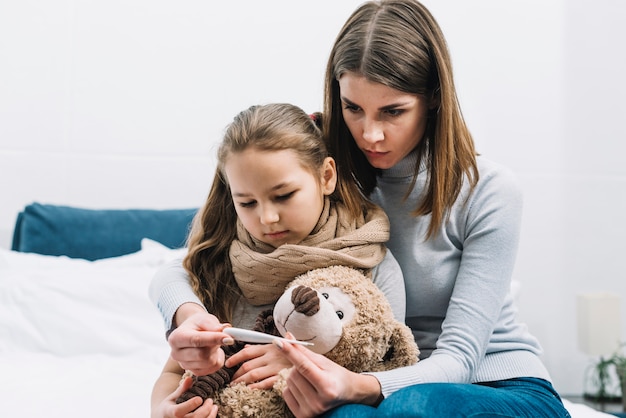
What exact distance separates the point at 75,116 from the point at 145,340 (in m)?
1.08

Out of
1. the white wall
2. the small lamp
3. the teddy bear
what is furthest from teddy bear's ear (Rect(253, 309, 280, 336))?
the small lamp

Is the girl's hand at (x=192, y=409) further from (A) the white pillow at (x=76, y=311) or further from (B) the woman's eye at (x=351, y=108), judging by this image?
(A) the white pillow at (x=76, y=311)

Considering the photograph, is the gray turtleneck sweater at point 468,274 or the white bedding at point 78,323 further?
the white bedding at point 78,323

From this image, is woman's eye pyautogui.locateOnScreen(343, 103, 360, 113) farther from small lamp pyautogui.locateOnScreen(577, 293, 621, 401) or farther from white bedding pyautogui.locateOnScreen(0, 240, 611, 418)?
small lamp pyautogui.locateOnScreen(577, 293, 621, 401)

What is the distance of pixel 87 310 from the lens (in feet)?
7.06

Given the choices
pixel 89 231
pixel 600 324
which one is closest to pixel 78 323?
pixel 89 231

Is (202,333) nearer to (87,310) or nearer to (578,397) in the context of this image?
(87,310)

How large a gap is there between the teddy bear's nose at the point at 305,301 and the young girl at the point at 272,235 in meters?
0.13

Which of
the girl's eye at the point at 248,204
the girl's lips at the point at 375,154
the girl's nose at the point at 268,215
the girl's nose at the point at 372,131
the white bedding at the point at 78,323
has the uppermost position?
the girl's nose at the point at 372,131

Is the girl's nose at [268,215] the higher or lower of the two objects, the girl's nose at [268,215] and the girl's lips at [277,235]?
the higher

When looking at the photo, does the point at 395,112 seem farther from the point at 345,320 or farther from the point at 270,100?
the point at 270,100

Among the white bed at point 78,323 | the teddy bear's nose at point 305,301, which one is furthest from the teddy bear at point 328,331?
the white bed at point 78,323

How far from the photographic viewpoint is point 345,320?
1127mm

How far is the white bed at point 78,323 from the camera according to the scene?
1.95 m
